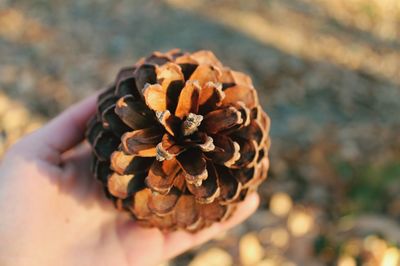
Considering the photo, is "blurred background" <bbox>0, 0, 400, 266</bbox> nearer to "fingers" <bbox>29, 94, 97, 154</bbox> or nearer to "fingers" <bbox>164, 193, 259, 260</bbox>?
"fingers" <bbox>164, 193, 259, 260</bbox>

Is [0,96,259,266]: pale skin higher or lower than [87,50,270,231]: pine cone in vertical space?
lower

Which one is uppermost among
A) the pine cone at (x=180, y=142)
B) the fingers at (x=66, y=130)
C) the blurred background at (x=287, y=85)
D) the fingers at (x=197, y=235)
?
the pine cone at (x=180, y=142)

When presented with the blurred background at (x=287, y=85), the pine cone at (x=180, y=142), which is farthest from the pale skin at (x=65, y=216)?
the blurred background at (x=287, y=85)

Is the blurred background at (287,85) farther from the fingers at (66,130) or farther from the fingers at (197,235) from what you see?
the fingers at (66,130)

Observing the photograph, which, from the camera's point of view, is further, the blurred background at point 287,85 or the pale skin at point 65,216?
the blurred background at point 287,85

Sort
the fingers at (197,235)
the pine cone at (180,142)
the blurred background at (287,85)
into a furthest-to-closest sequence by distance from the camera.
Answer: the blurred background at (287,85)
the fingers at (197,235)
the pine cone at (180,142)

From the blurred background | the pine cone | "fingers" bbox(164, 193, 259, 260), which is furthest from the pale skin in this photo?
the blurred background

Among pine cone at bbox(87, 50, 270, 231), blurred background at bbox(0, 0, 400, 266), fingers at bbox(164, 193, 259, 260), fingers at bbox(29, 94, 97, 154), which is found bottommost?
blurred background at bbox(0, 0, 400, 266)
